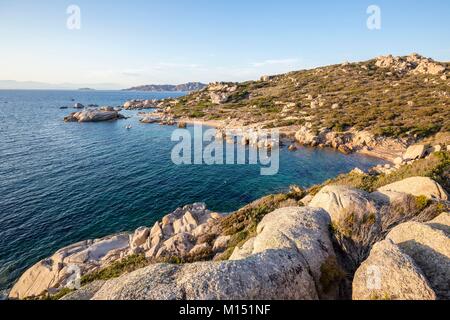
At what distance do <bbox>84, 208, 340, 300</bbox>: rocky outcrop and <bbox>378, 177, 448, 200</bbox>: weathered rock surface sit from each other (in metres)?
6.95

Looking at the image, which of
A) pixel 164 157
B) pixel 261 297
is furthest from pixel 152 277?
pixel 164 157

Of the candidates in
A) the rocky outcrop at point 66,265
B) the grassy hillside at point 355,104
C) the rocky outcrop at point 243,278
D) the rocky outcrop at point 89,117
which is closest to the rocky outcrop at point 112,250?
the rocky outcrop at point 66,265

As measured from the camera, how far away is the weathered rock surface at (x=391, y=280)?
20.6 feet

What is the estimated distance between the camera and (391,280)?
6531mm

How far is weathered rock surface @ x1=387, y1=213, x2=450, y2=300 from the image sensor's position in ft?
22.7

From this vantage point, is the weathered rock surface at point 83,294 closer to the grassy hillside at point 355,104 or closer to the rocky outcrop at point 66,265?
the rocky outcrop at point 66,265

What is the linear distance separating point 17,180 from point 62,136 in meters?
30.8

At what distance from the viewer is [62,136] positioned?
196ft

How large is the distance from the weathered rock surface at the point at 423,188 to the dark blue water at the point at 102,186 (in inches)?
632

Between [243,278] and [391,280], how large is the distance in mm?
3913

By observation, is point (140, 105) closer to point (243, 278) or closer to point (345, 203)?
point (345, 203)

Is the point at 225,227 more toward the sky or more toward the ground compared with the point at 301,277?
more toward the ground

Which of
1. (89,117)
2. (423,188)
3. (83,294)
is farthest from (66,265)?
(89,117)

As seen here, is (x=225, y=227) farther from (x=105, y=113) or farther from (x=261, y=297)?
(x=105, y=113)
